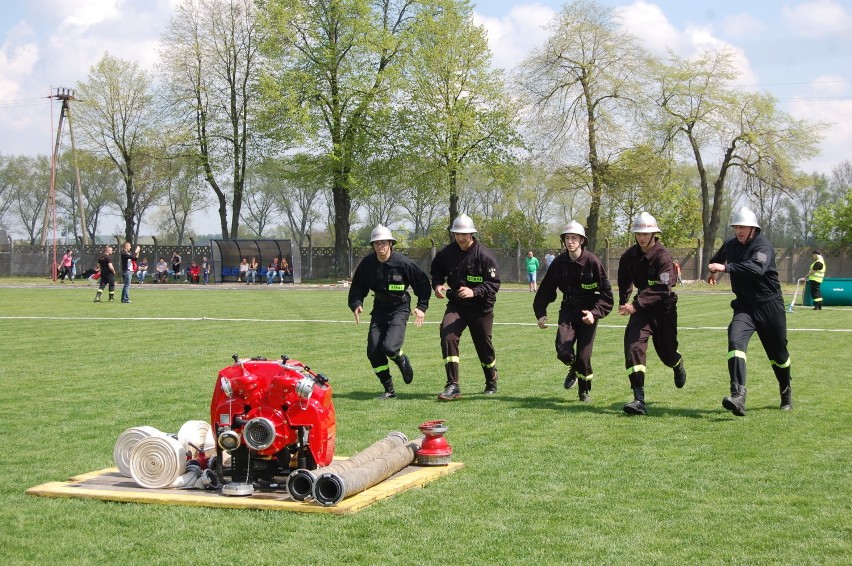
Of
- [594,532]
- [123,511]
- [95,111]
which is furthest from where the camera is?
[95,111]

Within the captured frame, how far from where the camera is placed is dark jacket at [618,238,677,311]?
11375mm

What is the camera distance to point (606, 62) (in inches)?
2343

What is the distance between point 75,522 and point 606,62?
56.5 m

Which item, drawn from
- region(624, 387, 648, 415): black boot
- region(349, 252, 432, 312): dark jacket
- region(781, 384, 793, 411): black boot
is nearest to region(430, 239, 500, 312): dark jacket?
region(349, 252, 432, 312): dark jacket

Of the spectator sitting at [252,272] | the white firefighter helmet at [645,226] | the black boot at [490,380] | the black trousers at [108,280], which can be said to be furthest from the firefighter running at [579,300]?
the spectator sitting at [252,272]

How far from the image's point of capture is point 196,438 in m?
8.10

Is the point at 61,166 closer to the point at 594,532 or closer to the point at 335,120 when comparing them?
the point at 335,120

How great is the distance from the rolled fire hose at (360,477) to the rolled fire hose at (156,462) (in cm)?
121

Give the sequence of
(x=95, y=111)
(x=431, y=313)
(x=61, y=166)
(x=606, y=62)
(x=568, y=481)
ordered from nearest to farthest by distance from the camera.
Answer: (x=568, y=481) < (x=431, y=313) < (x=606, y=62) < (x=95, y=111) < (x=61, y=166)

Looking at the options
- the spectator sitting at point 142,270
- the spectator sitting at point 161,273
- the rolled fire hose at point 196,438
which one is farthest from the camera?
the spectator sitting at point 161,273

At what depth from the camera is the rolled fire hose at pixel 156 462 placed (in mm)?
7371

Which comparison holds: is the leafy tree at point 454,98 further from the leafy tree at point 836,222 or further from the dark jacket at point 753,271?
the dark jacket at point 753,271

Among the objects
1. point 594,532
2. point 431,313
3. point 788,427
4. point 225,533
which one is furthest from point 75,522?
point 431,313

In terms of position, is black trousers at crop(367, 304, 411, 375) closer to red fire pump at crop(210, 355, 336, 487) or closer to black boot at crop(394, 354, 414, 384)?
black boot at crop(394, 354, 414, 384)
